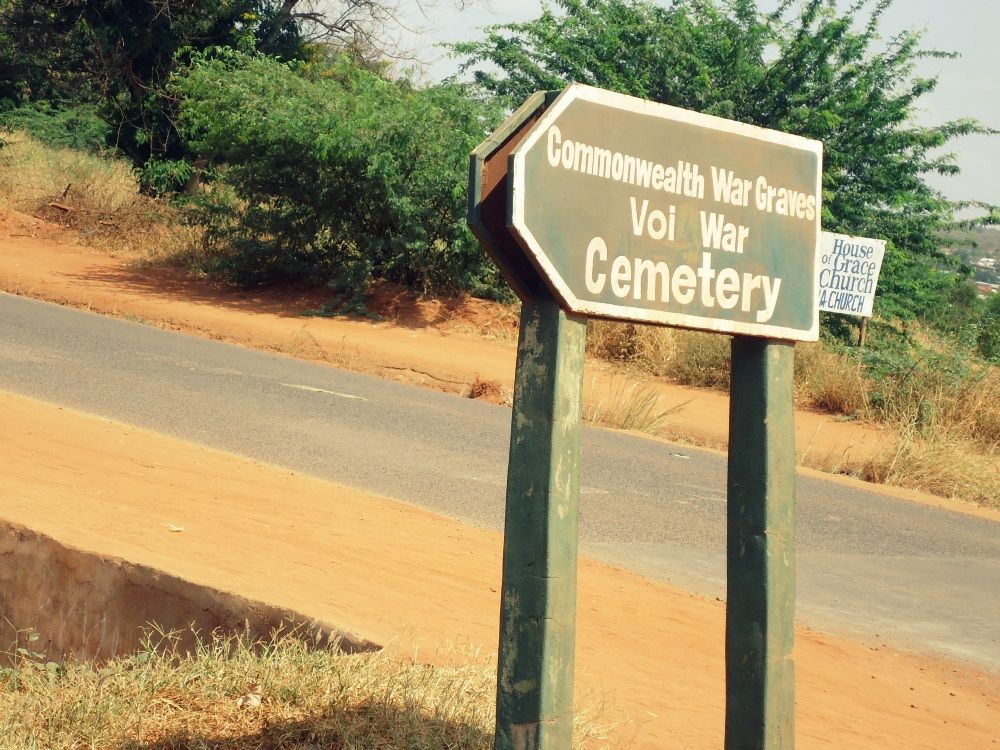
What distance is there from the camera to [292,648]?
4051 millimetres

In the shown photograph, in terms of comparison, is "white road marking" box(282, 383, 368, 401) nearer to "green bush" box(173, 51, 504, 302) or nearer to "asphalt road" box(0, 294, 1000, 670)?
"asphalt road" box(0, 294, 1000, 670)

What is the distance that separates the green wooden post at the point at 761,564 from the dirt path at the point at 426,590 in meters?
0.88

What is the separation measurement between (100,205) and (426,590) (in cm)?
2068

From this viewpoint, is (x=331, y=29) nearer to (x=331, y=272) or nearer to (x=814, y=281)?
(x=331, y=272)

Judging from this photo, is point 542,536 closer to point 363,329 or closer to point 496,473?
point 496,473

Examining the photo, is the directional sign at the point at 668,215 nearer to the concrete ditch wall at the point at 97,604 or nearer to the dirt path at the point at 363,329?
the concrete ditch wall at the point at 97,604

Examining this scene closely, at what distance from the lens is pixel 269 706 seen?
11.9 ft

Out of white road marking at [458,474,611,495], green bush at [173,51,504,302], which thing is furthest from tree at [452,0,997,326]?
white road marking at [458,474,611,495]

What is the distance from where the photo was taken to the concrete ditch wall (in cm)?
465

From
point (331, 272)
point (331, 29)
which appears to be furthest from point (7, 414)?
point (331, 29)

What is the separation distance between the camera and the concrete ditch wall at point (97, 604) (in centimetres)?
465

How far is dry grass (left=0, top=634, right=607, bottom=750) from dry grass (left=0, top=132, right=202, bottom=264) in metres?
18.1

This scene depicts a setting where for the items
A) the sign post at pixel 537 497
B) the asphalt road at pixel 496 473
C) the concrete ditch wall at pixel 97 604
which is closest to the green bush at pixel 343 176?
the asphalt road at pixel 496 473

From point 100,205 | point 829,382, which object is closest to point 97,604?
point 829,382
